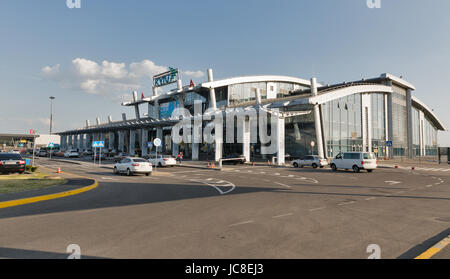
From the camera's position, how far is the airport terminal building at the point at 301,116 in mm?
40281

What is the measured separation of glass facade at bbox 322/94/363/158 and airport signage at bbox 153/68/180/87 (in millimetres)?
32246

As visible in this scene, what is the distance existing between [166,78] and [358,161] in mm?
46953

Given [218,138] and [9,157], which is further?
[218,138]

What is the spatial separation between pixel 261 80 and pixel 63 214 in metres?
53.6

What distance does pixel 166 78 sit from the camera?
198ft

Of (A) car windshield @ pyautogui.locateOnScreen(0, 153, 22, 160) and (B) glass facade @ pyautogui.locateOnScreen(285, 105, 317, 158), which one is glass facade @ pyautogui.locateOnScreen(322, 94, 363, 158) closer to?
(B) glass facade @ pyautogui.locateOnScreen(285, 105, 317, 158)

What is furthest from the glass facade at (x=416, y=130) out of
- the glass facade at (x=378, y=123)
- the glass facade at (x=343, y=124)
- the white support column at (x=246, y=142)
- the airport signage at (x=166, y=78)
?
the airport signage at (x=166, y=78)

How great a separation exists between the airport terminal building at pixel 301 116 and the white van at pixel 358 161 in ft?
31.7

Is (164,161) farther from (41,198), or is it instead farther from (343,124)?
(343,124)

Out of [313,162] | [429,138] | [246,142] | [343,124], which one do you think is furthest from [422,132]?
[246,142]

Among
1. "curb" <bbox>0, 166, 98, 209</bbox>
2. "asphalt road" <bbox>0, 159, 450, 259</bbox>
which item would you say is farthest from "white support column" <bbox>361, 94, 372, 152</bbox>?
"curb" <bbox>0, 166, 98, 209</bbox>

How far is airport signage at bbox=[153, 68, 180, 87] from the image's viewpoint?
191ft

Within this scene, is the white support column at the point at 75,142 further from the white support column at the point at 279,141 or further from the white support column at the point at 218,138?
the white support column at the point at 279,141
